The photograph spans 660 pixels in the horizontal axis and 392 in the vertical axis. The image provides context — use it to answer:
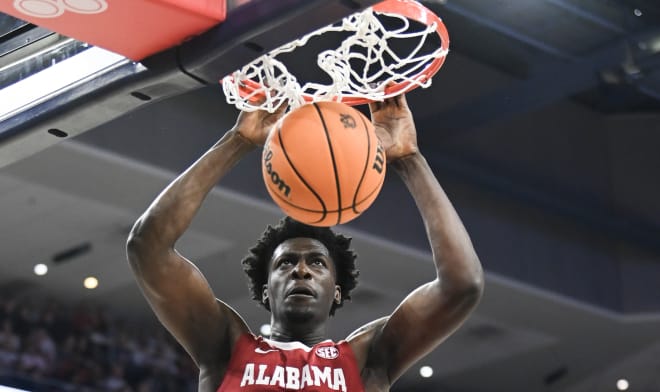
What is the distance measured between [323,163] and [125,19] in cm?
58

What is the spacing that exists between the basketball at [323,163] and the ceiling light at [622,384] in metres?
8.77

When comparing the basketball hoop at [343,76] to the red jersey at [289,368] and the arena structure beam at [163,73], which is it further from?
the red jersey at [289,368]

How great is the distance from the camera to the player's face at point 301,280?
3328mm

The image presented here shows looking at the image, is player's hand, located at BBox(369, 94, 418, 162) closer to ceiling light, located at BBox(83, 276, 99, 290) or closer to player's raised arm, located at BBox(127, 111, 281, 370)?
player's raised arm, located at BBox(127, 111, 281, 370)

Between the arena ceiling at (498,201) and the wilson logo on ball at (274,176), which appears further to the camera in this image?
the arena ceiling at (498,201)

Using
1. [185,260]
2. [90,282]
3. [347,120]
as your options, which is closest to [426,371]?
[90,282]

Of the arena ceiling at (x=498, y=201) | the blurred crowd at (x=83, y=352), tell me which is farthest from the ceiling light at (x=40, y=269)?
the blurred crowd at (x=83, y=352)

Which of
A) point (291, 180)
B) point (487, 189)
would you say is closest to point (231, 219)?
point (487, 189)

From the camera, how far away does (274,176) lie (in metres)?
2.84

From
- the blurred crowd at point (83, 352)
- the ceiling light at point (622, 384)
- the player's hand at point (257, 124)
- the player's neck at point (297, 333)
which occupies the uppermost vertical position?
the player's hand at point (257, 124)

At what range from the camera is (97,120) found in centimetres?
294

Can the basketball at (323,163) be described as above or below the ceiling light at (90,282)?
above

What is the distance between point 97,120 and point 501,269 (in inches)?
283

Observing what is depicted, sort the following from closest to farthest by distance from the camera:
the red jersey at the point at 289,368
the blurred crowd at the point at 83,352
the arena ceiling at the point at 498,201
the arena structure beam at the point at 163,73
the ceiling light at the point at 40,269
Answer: the arena structure beam at the point at 163,73
the red jersey at the point at 289,368
the arena ceiling at the point at 498,201
the blurred crowd at the point at 83,352
the ceiling light at the point at 40,269
